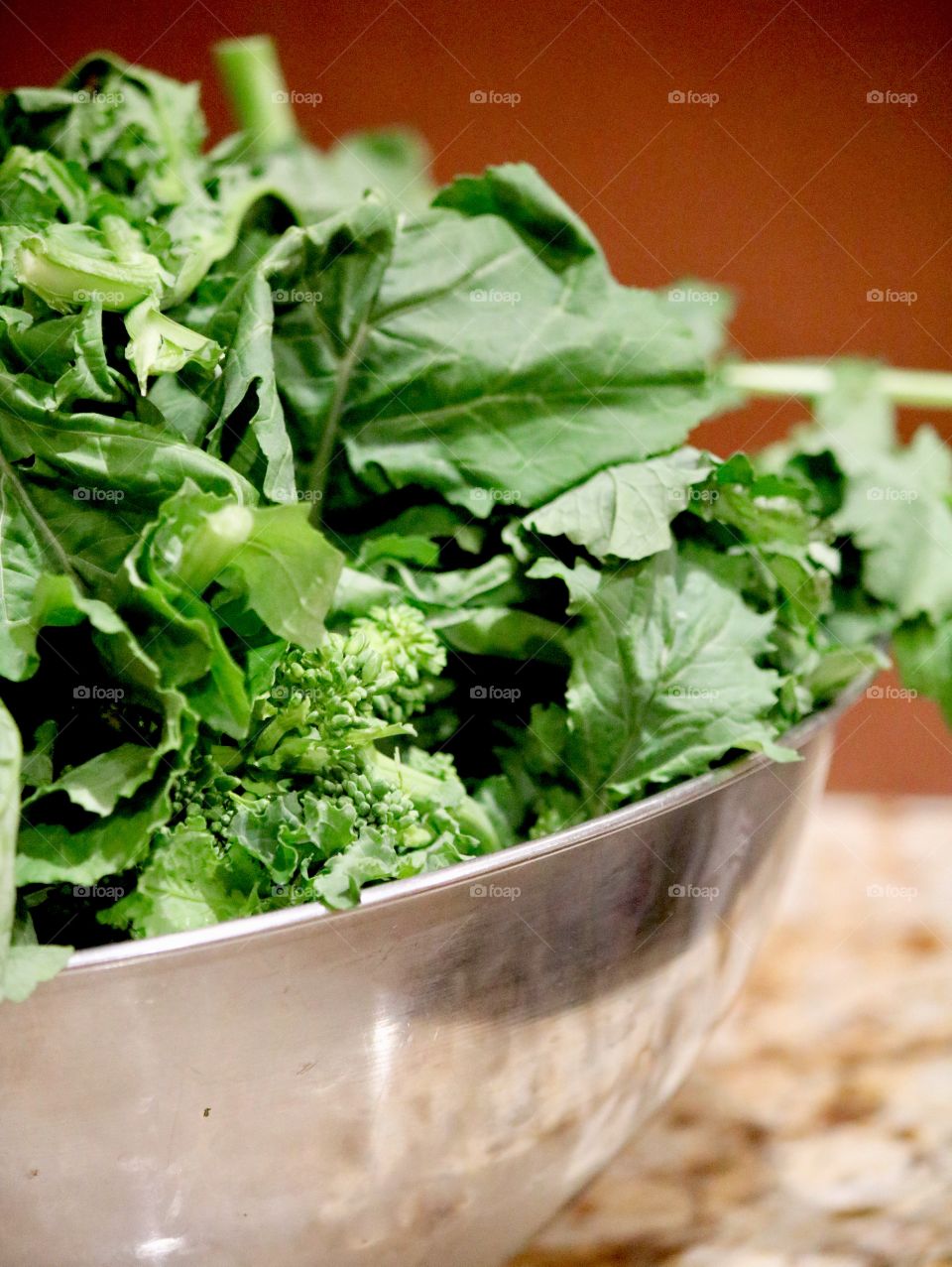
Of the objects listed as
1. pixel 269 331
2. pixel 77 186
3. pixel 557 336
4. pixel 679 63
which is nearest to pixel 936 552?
pixel 557 336

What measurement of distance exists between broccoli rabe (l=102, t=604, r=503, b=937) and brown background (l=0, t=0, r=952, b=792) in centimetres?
126

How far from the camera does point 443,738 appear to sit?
2.55 ft

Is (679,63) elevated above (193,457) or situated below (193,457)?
above

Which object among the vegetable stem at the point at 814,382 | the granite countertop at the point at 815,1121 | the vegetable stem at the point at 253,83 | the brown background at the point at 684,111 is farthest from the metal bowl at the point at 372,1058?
the brown background at the point at 684,111

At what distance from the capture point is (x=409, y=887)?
55 cm

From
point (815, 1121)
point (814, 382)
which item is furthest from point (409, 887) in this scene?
point (814, 382)

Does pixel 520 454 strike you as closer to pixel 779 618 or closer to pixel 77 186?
pixel 779 618

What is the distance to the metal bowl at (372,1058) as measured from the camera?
52 cm

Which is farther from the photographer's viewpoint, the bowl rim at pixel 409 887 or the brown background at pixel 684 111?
the brown background at pixel 684 111

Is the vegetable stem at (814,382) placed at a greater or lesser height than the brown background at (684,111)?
lesser

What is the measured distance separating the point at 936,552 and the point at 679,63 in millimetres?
1061

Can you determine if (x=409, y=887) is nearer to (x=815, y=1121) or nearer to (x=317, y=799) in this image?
(x=317, y=799)

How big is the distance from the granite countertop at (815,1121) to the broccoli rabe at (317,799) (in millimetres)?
353

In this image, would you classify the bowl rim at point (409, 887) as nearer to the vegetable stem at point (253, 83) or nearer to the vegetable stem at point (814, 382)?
the vegetable stem at point (814, 382)
